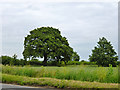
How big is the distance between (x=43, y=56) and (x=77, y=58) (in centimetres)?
1827

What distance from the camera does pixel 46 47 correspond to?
44.5 metres

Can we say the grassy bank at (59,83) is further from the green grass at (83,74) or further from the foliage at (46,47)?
the foliage at (46,47)

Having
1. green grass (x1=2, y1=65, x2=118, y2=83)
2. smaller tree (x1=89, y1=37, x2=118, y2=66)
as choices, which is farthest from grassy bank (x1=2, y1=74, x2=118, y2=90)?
smaller tree (x1=89, y1=37, x2=118, y2=66)

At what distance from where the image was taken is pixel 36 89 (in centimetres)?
1065

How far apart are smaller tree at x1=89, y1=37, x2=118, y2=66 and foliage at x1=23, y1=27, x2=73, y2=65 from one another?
666 centimetres

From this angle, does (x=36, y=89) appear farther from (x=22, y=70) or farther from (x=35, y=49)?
(x=35, y=49)

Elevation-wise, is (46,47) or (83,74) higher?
(46,47)

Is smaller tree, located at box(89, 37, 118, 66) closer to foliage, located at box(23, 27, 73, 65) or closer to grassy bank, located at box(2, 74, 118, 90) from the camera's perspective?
foliage, located at box(23, 27, 73, 65)

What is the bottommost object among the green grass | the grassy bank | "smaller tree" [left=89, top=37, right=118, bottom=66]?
the grassy bank

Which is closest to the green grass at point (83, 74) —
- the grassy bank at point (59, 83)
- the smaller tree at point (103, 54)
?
the grassy bank at point (59, 83)

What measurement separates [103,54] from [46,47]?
41.8ft

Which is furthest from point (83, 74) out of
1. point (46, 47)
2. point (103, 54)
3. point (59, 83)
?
point (46, 47)

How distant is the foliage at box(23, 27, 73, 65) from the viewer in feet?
145

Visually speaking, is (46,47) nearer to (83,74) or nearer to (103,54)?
(103,54)
